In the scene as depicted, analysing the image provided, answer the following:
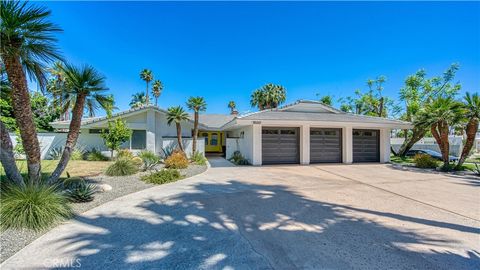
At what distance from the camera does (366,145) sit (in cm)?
1550

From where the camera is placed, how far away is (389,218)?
188 inches

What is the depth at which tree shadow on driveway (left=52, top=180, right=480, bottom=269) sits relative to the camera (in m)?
3.04

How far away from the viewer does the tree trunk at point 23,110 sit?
16.0 feet

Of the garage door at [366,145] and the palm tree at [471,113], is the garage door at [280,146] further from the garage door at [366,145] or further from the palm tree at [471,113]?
the palm tree at [471,113]

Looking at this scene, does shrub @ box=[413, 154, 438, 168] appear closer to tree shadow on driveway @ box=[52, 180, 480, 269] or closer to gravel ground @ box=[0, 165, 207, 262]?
tree shadow on driveway @ box=[52, 180, 480, 269]

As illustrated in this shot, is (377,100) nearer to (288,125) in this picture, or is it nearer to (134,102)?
(288,125)

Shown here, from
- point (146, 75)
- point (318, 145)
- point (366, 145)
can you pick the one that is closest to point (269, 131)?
point (318, 145)

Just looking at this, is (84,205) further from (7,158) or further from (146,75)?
(146,75)

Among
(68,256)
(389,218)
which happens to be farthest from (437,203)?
(68,256)

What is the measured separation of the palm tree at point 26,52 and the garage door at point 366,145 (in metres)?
16.4

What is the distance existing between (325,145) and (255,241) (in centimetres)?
1264

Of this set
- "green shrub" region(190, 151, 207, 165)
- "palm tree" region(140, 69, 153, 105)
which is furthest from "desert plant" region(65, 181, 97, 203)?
"palm tree" region(140, 69, 153, 105)

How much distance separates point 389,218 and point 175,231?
15.0ft

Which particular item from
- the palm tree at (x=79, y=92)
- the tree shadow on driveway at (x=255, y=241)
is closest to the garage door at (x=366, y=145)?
the tree shadow on driveway at (x=255, y=241)
